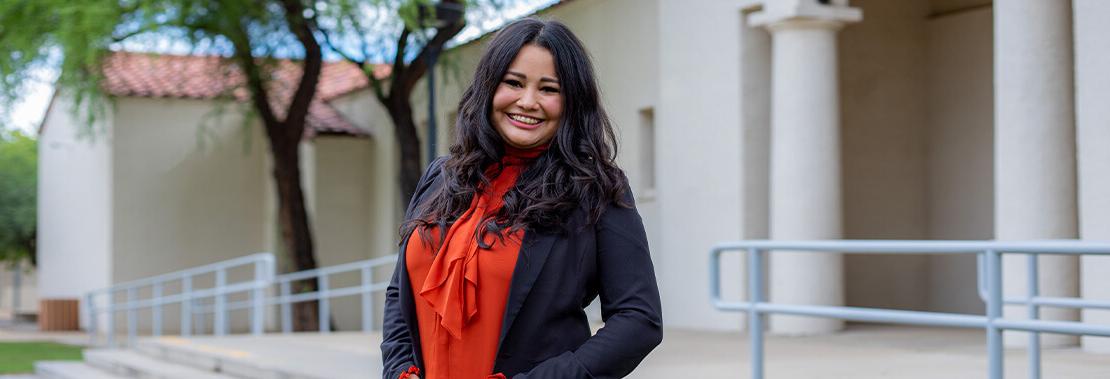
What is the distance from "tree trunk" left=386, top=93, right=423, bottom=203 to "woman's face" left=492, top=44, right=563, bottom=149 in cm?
1585

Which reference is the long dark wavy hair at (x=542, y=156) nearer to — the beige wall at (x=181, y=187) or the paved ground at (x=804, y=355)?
the paved ground at (x=804, y=355)

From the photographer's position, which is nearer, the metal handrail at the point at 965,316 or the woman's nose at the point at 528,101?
the woman's nose at the point at 528,101

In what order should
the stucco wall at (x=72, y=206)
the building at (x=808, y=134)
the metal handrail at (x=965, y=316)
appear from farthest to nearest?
the stucco wall at (x=72, y=206) < the building at (x=808, y=134) < the metal handrail at (x=965, y=316)

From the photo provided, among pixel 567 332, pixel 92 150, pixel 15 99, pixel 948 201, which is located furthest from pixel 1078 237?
pixel 92 150

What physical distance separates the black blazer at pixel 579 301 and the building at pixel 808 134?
352 inches

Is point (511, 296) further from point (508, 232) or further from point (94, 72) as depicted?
point (94, 72)

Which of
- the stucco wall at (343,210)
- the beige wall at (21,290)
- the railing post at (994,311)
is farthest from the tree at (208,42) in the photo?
the beige wall at (21,290)

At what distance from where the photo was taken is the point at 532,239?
2441 millimetres

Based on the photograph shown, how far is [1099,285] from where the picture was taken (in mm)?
9273

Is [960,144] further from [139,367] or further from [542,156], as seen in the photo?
[542,156]

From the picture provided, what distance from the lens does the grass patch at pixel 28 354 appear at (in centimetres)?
1570

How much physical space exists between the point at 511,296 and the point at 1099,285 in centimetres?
778

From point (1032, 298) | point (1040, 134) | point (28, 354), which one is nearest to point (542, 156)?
point (1032, 298)

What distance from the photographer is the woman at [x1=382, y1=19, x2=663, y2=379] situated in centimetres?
243
